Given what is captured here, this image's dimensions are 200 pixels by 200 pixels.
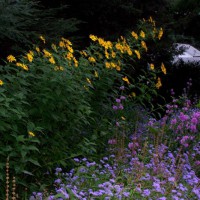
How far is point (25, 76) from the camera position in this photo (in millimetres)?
3777

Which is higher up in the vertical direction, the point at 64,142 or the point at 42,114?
the point at 42,114

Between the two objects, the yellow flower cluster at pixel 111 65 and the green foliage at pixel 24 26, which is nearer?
the yellow flower cluster at pixel 111 65

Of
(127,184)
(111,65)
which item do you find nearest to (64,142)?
(127,184)

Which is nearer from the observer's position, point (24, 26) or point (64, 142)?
point (64, 142)

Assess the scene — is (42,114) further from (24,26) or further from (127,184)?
(24,26)

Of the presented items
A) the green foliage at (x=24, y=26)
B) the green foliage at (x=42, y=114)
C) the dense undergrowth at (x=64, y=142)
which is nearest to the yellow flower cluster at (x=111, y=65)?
the dense undergrowth at (x=64, y=142)

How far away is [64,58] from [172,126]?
5.31 feet

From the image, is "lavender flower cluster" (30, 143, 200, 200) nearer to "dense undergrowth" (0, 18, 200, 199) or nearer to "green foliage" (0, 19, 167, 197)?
"dense undergrowth" (0, 18, 200, 199)

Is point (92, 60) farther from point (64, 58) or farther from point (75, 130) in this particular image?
point (75, 130)

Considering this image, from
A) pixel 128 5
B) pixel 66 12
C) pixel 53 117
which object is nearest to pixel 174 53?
pixel 128 5

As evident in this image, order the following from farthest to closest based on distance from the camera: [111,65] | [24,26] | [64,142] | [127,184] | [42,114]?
[24,26]
[111,65]
[64,142]
[42,114]
[127,184]

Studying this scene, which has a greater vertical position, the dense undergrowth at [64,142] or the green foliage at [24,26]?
the green foliage at [24,26]

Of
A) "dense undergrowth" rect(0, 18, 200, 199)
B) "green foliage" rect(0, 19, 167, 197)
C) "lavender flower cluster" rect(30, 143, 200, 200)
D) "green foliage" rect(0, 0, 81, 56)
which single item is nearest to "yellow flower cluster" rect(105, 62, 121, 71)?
"dense undergrowth" rect(0, 18, 200, 199)

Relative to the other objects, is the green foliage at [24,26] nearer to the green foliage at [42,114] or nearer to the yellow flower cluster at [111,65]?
the green foliage at [42,114]
